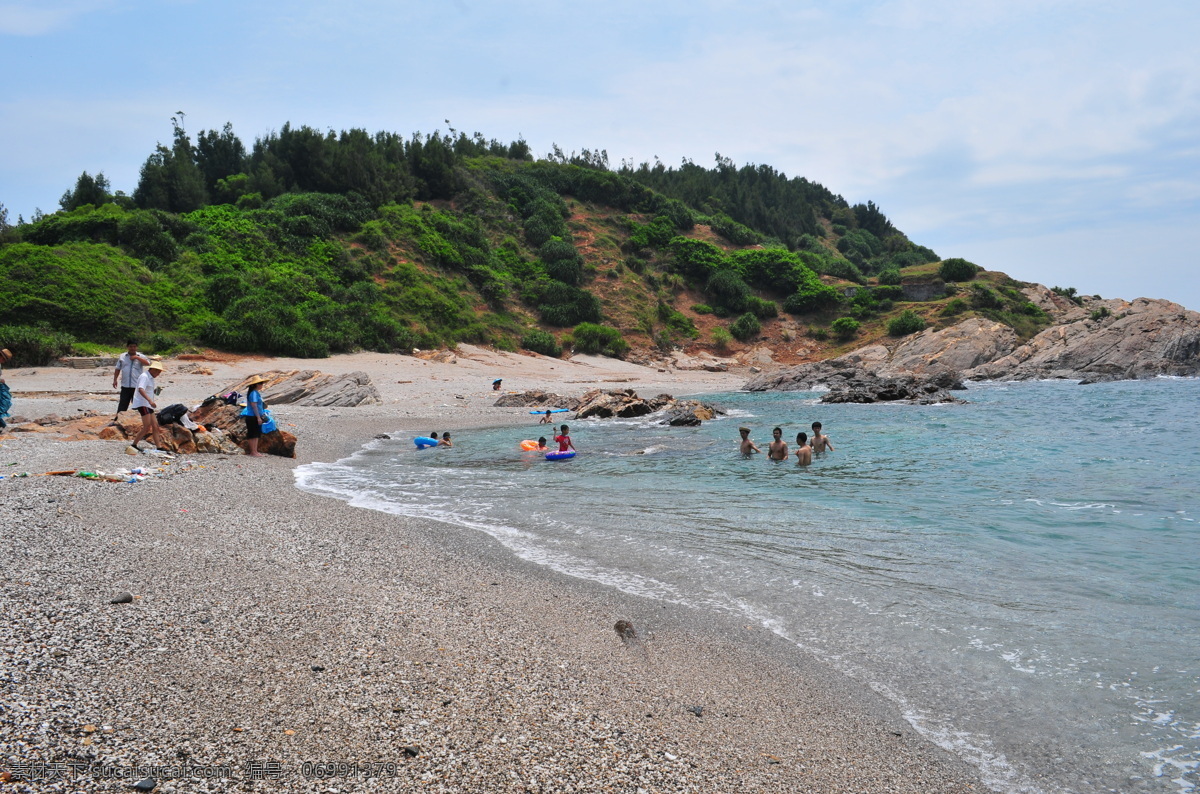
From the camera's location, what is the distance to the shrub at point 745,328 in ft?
190

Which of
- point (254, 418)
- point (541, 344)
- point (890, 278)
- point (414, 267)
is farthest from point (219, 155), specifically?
point (890, 278)

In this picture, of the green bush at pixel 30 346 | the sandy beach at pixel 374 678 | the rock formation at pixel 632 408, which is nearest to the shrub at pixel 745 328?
the rock formation at pixel 632 408

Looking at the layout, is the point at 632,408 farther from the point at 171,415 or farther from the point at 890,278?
the point at 890,278

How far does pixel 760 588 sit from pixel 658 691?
2.45 meters

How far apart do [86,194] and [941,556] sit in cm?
5593

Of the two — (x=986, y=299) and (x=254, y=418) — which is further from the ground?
(x=986, y=299)

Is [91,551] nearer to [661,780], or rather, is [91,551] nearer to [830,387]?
[661,780]

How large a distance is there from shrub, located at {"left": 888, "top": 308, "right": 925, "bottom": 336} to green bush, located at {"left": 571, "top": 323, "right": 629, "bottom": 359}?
23.1m

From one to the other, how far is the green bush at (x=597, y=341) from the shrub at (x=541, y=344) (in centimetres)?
242

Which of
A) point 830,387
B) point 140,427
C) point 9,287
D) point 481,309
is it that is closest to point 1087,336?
point 830,387

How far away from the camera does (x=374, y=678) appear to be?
3867 mm

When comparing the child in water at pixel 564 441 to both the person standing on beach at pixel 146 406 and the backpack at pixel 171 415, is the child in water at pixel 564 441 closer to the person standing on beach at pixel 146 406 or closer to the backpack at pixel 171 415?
the backpack at pixel 171 415

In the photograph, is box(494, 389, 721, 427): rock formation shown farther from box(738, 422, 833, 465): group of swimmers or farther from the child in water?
the child in water

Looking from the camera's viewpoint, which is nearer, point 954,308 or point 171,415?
point 171,415
